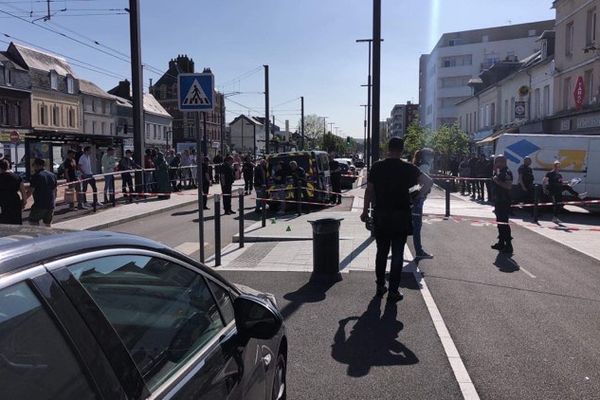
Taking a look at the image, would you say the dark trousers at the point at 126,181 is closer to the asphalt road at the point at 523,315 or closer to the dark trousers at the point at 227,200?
the dark trousers at the point at 227,200

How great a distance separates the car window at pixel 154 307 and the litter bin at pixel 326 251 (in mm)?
4924

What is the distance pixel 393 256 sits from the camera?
671cm

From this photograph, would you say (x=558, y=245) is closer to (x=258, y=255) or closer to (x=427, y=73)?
(x=258, y=255)

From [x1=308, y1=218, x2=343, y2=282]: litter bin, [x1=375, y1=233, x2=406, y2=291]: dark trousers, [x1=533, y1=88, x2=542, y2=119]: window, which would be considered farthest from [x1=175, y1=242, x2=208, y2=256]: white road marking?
[x1=533, y1=88, x2=542, y2=119]: window

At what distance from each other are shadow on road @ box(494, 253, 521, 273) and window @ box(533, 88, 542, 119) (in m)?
28.2

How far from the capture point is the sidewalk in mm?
13570

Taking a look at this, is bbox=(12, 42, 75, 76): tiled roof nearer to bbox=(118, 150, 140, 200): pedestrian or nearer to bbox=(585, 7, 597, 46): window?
bbox=(118, 150, 140, 200): pedestrian

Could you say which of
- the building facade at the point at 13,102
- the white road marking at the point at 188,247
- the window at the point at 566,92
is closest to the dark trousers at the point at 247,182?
the white road marking at the point at 188,247

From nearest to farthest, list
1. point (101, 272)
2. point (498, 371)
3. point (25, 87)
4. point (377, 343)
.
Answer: point (101, 272), point (498, 371), point (377, 343), point (25, 87)

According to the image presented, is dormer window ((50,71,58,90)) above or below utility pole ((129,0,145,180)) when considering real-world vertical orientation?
above

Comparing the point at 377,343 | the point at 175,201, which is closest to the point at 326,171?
the point at 175,201

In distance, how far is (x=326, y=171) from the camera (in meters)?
20.0

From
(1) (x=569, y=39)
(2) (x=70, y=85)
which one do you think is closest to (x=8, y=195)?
(1) (x=569, y=39)

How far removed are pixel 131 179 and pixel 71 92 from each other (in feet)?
149
